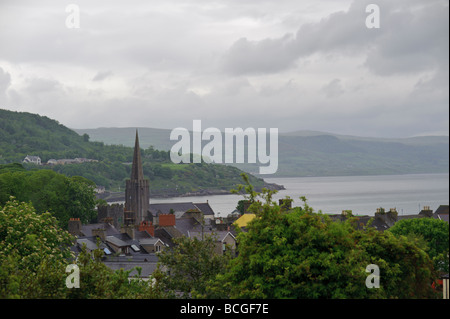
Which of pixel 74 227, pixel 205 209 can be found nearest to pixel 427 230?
pixel 74 227

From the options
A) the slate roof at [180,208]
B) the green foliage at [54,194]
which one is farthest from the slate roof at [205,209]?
the green foliage at [54,194]

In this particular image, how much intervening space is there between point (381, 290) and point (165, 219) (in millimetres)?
57381

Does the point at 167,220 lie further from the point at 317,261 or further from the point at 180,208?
the point at 317,261

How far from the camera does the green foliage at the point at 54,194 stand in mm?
76375

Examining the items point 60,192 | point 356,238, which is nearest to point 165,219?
point 60,192

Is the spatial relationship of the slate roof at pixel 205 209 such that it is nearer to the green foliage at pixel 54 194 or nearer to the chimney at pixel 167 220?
the green foliage at pixel 54 194

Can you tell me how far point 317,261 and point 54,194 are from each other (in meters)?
63.1

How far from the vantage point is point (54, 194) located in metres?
79.4

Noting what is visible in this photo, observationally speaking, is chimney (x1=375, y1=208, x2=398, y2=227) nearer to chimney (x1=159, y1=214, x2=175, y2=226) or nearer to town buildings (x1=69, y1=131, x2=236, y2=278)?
town buildings (x1=69, y1=131, x2=236, y2=278)

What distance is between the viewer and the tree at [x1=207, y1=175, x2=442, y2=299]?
2055cm

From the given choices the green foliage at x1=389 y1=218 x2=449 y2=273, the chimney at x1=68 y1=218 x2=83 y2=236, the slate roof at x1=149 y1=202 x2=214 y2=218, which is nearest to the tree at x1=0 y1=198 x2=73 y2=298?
the green foliage at x1=389 y1=218 x2=449 y2=273

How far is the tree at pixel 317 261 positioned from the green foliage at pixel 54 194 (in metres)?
55.8

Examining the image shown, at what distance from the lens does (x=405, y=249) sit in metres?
22.1
